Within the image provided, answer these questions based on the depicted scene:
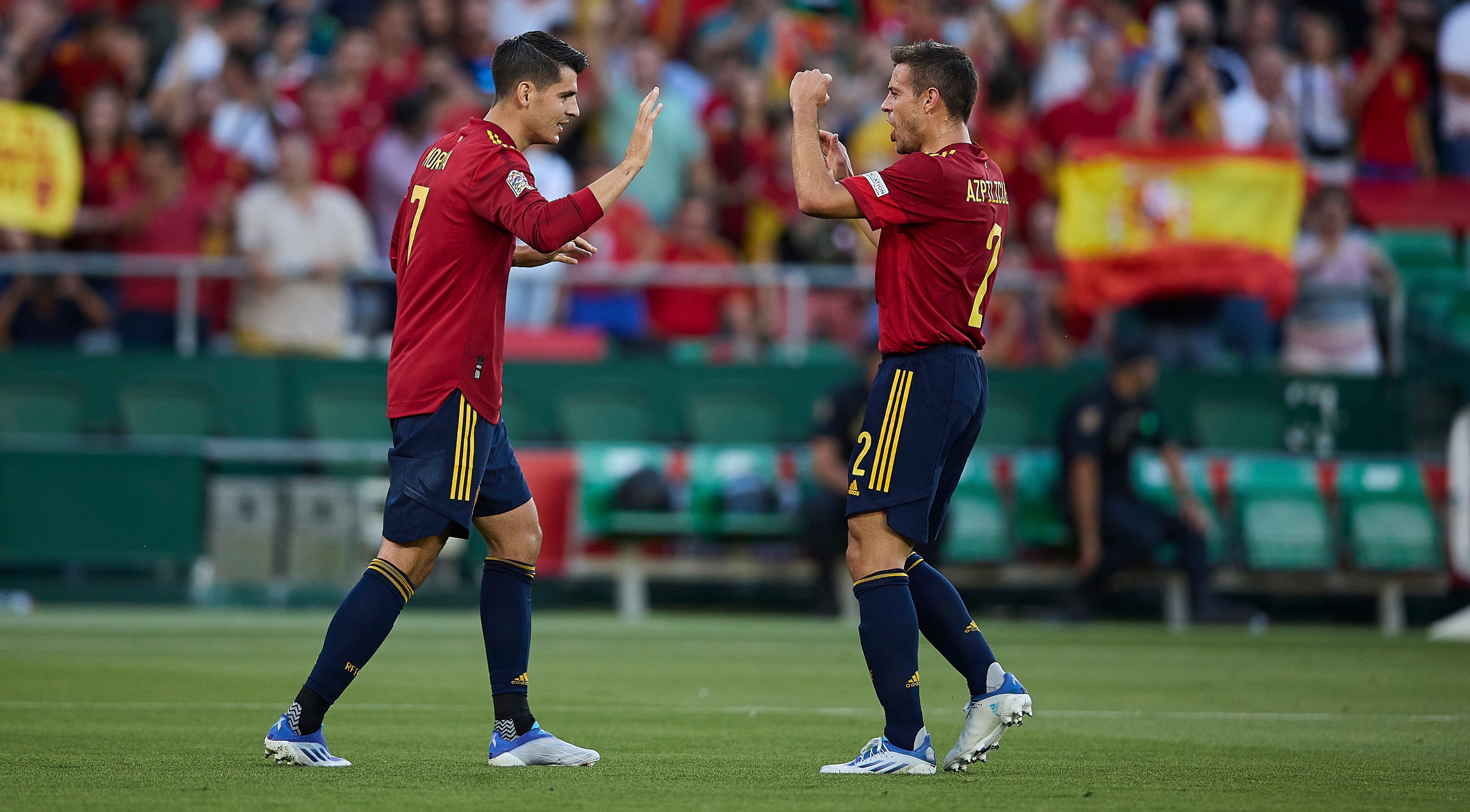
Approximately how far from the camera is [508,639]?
620 centimetres

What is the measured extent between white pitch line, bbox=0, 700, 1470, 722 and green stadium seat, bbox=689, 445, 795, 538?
6.55 meters

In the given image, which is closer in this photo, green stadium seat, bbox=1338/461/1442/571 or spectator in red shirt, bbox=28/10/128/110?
green stadium seat, bbox=1338/461/1442/571

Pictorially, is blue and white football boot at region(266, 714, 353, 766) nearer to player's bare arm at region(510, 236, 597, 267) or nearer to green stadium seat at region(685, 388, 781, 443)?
player's bare arm at region(510, 236, 597, 267)

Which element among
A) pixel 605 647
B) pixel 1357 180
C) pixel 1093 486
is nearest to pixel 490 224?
pixel 605 647

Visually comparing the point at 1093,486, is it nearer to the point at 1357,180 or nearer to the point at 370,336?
the point at 1357,180

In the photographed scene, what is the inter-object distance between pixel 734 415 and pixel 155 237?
5282 millimetres

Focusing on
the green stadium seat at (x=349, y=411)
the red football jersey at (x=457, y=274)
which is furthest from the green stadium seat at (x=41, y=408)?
the red football jersey at (x=457, y=274)

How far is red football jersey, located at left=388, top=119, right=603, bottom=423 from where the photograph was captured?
19.7 ft

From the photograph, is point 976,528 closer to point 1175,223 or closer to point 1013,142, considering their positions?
point 1175,223

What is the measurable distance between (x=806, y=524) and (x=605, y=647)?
11.0ft

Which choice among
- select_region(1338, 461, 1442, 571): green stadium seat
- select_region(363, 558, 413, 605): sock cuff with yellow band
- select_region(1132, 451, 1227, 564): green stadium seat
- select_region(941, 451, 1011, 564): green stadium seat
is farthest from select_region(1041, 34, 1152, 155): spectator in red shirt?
select_region(363, 558, 413, 605): sock cuff with yellow band

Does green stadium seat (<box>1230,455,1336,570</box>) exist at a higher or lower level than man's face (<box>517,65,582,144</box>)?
lower

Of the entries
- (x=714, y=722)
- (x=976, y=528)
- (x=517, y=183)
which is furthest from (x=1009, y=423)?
(x=517, y=183)

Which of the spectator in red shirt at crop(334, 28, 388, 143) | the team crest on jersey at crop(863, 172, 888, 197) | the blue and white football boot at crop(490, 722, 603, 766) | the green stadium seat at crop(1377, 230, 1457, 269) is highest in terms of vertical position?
the spectator in red shirt at crop(334, 28, 388, 143)
